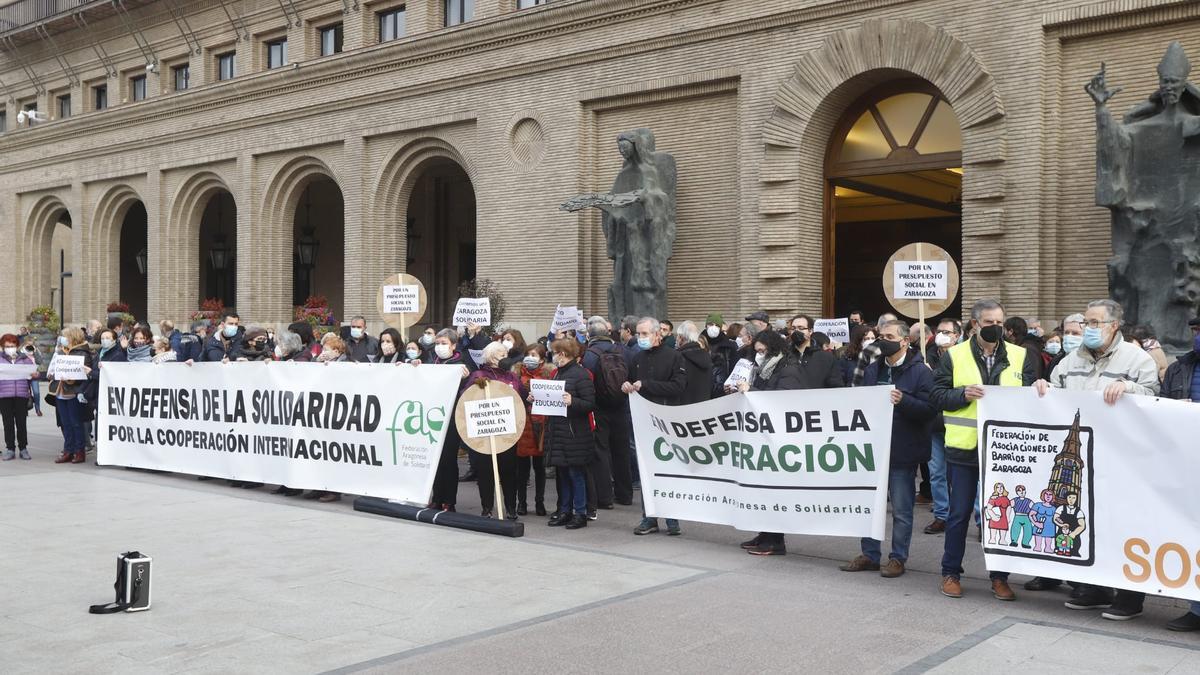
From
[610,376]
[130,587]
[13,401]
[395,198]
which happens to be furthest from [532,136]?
[130,587]

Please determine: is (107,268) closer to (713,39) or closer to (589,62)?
(589,62)

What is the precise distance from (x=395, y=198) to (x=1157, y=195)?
16092mm

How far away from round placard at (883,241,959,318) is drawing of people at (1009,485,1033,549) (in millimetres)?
4022

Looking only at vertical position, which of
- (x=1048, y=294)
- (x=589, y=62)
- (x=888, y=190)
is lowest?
(x=1048, y=294)

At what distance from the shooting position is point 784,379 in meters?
8.90

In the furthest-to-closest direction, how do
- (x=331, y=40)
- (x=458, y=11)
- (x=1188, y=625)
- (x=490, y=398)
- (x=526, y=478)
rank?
(x=331, y=40), (x=458, y=11), (x=526, y=478), (x=490, y=398), (x=1188, y=625)

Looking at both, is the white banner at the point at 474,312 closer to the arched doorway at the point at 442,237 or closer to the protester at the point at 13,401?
the protester at the point at 13,401

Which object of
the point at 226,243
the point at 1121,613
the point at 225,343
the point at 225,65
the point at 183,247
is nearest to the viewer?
the point at 1121,613

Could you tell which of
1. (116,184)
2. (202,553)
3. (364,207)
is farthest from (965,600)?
(116,184)

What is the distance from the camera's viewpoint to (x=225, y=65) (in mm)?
28984

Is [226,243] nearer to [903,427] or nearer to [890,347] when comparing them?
[890,347]

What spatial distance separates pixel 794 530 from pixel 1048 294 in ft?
29.0

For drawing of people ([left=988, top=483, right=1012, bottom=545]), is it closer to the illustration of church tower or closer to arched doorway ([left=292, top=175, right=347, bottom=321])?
the illustration of church tower

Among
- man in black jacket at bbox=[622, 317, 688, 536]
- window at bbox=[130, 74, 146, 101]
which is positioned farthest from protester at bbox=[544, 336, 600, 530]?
window at bbox=[130, 74, 146, 101]
